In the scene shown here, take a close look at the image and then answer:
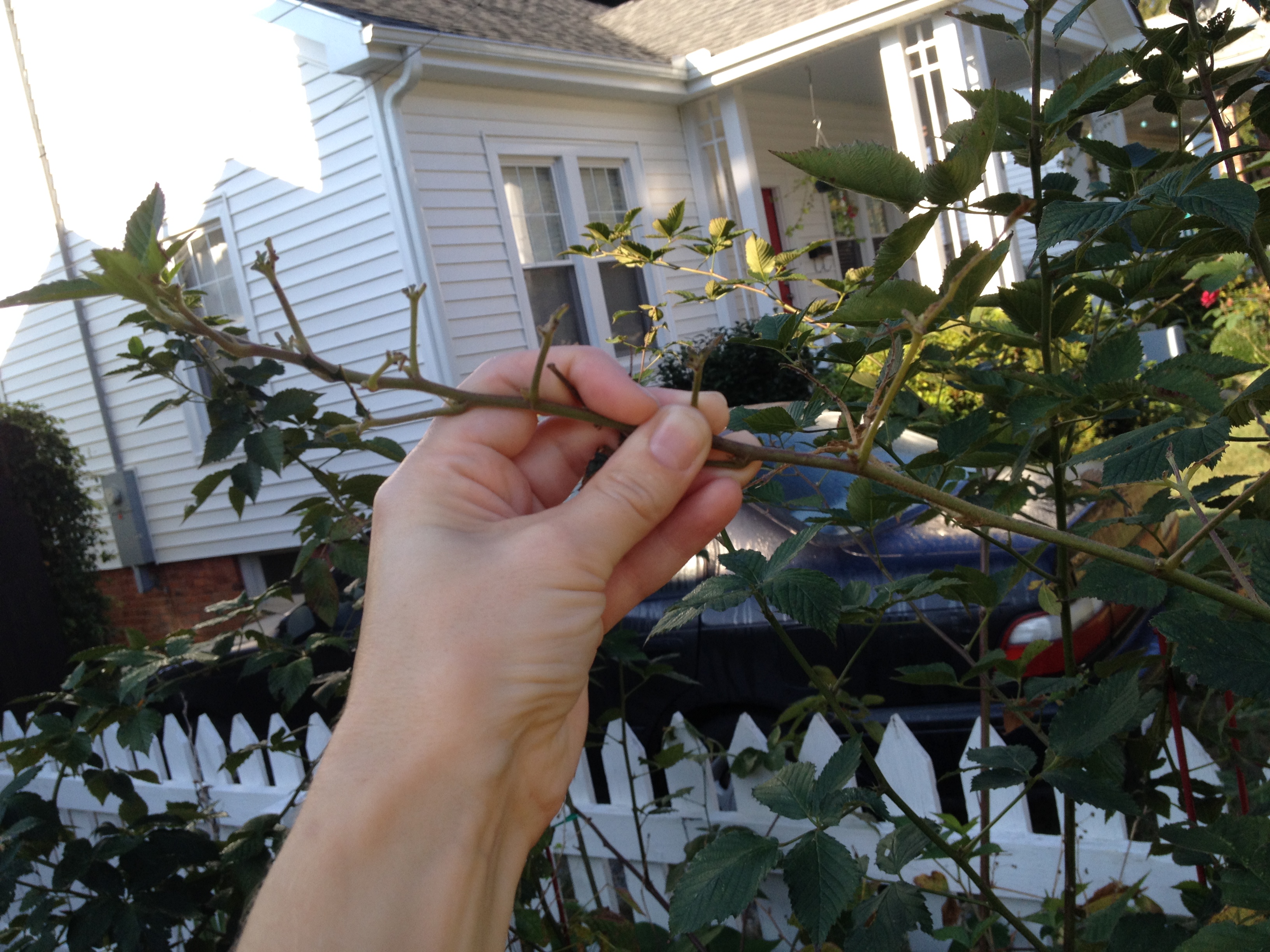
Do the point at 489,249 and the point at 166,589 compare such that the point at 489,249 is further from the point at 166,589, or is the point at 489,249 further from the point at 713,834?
the point at 713,834

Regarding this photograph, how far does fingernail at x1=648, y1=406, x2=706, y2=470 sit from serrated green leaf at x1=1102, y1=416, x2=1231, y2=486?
391 mm

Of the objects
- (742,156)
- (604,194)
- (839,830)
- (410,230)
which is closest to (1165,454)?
(839,830)

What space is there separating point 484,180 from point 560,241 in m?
1.24

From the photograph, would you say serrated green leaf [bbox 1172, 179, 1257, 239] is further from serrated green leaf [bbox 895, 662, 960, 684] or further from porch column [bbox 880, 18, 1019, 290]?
porch column [bbox 880, 18, 1019, 290]

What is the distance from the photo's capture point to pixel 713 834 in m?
2.21

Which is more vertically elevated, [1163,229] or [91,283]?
[91,283]

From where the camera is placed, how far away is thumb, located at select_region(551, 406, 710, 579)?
104 centimetres

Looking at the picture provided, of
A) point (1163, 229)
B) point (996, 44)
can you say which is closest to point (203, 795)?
point (1163, 229)

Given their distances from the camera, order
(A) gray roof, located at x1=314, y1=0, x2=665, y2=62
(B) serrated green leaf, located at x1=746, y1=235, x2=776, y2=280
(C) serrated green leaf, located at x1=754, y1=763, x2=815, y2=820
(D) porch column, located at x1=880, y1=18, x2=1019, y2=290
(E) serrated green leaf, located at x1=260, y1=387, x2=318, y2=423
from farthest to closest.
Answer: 1. (D) porch column, located at x1=880, y1=18, x2=1019, y2=290
2. (A) gray roof, located at x1=314, y1=0, x2=665, y2=62
3. (E) serrated green leaf, located at x1=260, y1=387, x2=318, y2=423
4. (B) serrated green leaf, located at x1=746, y1=235, x2=776, y2=280
5. (C) serrated green leaf, located at x1=754, y1=763, x2=815, y2=820

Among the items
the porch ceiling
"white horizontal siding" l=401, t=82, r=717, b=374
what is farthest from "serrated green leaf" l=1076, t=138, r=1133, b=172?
the porch ceiling

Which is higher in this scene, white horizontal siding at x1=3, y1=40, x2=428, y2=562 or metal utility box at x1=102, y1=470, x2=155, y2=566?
white horizontal siding at x1=3, y1=40, x2=428, y2=562

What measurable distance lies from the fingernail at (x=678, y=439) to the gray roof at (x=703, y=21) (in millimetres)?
9558

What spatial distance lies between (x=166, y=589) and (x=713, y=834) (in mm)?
10573

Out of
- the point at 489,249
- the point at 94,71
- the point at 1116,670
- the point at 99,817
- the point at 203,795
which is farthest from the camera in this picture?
the point at 94,71
